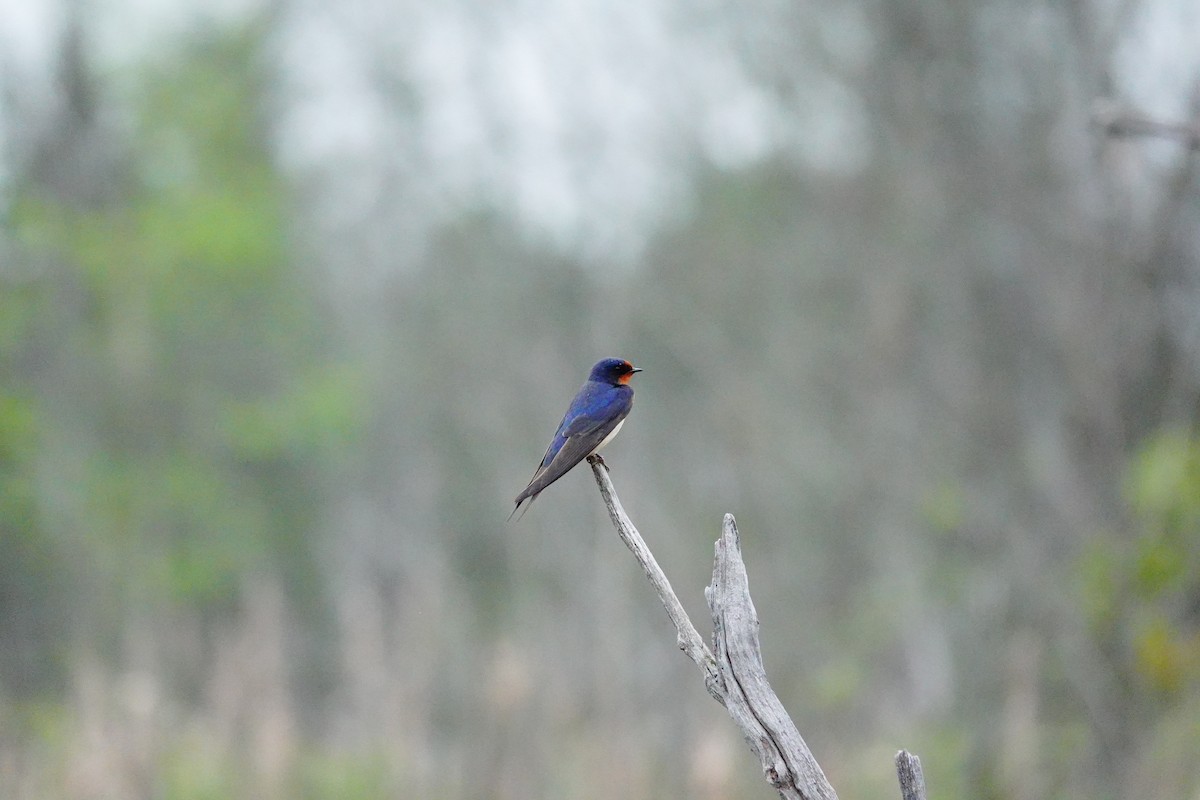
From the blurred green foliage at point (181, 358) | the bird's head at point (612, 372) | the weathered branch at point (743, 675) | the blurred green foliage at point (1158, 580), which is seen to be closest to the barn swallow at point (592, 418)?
the bird's head at point (612, 372)

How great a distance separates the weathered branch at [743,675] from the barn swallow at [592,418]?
895 millimetres

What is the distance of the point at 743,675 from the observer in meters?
2.54

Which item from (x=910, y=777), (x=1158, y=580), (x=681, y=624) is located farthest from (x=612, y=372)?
(x=1158, y=580)

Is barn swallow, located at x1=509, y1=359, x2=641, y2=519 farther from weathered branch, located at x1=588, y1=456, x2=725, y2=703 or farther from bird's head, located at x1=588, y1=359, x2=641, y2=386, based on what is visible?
weathered branch, located at x1=588, y1=456, x2=725, y2=703

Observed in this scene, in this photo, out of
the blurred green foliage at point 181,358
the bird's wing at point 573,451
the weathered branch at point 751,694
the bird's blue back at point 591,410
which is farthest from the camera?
the blurred green foliage at point 181,358

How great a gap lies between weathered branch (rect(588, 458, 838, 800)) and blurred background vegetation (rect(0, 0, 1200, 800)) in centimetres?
399

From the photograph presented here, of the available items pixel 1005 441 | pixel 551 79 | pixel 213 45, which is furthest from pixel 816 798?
pixel 213 45

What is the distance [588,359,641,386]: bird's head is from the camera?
12.3 ft

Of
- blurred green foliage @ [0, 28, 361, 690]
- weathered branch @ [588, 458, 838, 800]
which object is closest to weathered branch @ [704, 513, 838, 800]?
weathered branch @ [588, 458, 838, 800]

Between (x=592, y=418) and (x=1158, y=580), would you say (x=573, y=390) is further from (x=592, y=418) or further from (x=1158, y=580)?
(x=592, y=418)

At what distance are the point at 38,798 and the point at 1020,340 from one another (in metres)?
9.13

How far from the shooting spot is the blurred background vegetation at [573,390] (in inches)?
319

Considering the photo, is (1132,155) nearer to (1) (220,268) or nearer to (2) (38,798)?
(2) (38,798)

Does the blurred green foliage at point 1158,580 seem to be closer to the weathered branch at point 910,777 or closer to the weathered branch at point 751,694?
the weathered branch at point 751,694
